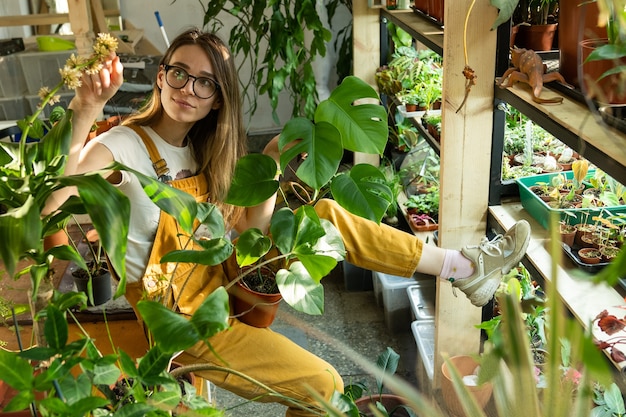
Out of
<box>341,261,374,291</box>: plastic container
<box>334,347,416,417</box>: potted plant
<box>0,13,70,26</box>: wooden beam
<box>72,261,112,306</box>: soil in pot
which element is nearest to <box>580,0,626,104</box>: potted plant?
<box>334,347,416,417</box>: potted plant

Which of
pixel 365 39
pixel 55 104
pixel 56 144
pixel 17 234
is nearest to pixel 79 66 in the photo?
pixel 56 144

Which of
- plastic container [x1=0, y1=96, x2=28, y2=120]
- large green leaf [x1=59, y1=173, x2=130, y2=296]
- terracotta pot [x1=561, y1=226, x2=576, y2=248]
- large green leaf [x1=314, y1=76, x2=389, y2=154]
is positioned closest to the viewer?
large green leaf [x1=59, y1=173, x2=130, y2=296]

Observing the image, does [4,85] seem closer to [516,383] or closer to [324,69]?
[324,69]

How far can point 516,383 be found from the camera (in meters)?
0.73

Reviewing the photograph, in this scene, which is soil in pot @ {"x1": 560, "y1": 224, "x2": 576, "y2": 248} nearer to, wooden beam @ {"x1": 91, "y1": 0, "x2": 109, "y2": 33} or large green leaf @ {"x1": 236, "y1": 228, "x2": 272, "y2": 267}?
large green leaf @ {"x1": 236, "y1": 228, "x2": 272, "y2": 267}

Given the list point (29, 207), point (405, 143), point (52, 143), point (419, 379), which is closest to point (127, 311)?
point (419, 379)

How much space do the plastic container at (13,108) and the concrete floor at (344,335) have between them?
210cm

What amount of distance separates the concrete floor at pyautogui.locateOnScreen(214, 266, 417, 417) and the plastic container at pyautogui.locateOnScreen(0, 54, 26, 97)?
2.15m

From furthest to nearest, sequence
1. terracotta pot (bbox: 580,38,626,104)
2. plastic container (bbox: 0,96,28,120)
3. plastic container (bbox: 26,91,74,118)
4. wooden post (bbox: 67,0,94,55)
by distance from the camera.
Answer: plastic container (bbox: 0,96,28,120), plastic container (bbox: 26,91,74,118), wooden post (bbox: 67,0,94,55), terracotta pot (bbox: 580,38,626,104)

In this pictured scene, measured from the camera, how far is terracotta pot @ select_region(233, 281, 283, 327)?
1825mm

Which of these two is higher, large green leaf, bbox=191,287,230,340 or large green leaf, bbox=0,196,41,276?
large green leaf, bbox=0,196,41,276

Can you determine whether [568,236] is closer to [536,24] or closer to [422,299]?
[536,24]

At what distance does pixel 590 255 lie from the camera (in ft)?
6.02

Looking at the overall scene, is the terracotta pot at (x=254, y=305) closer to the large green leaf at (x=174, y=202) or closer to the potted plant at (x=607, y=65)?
the large green leaf at (x=174, y=202)
